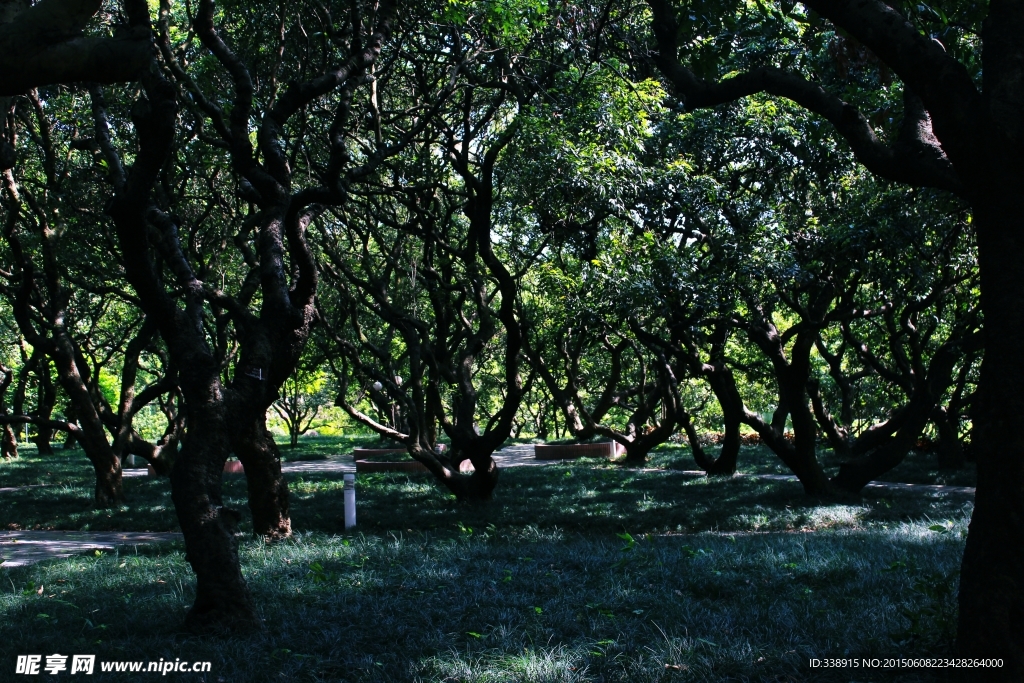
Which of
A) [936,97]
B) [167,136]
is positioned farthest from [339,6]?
[936,97]

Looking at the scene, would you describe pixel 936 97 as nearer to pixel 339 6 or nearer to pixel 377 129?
pixel 377 129

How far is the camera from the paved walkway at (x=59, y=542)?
957 centimetres

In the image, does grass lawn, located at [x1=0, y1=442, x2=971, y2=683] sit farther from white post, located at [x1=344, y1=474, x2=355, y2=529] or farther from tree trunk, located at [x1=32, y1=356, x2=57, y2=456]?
tree trunk, located at [x1=32, y1=356, x2=57, y2=456]

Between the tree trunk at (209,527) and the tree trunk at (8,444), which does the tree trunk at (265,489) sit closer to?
the tree trunk at (209,527)

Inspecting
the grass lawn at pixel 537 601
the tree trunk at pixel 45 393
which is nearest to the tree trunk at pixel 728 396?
the grass lawn at pixel 537 601

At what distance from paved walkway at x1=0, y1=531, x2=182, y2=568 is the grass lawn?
1.06 metres

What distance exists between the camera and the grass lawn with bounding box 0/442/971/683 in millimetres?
4305

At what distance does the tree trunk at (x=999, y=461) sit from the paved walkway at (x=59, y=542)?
8.82 m

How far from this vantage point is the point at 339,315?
19.0m

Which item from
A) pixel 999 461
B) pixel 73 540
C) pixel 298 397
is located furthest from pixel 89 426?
pixel 298 397

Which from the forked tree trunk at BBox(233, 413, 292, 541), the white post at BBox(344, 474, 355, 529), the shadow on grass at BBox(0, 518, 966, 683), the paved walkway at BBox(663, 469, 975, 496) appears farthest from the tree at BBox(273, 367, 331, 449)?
the shadow on grass at BBox(0, 518, 966, 683)

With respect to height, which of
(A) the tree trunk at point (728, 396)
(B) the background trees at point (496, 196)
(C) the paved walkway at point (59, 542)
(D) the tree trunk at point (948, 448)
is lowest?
(C) the paved walkway at point (59, 542)

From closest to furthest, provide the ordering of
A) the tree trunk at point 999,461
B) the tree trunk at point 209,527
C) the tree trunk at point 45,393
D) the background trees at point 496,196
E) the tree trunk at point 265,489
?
the tree trunk at point 999,461
the tree trunk at point 209,527
the background trees at point 496,196
the tree trunk at point 265,489
the tree trunk at point 45,393

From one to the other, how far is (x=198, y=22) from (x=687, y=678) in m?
6.91
